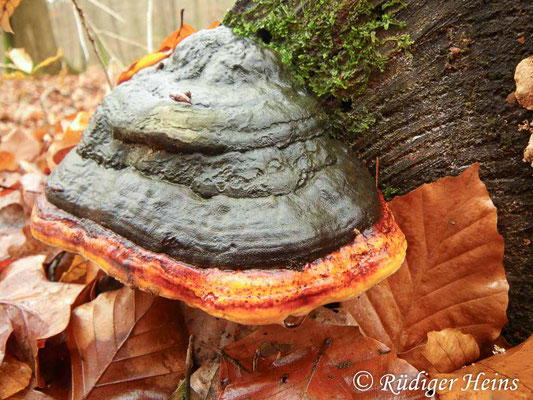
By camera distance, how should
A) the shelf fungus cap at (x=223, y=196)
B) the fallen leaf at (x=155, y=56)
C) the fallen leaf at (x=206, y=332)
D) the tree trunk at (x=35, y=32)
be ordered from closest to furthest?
1. the shelf fungus cap at (x=223, y=196)
2. the fallen leaf at (x=206, y=332)
3. the fallen leaf at (x=155, y=56)
4. the tree trunk at (x=35, y=32)

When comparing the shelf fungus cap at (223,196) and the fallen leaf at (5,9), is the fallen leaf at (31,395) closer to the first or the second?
the shelf fungus cap at (223,196)

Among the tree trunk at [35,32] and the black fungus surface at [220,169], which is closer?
the black fungus surface at [220,169]

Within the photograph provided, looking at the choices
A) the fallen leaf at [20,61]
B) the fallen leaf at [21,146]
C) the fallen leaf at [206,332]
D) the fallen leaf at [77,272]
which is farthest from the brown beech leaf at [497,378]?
the fallen leaf at [20,61]

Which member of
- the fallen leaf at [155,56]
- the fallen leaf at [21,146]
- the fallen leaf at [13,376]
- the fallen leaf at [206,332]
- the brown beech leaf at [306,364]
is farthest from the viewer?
the fallen leaf at [21,146]

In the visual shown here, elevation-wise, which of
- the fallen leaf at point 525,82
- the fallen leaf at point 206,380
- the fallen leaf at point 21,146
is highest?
the fallen leaf at point 525,82

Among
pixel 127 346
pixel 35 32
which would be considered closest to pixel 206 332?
pixel 127 346

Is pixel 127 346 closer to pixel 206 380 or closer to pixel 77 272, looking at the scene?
pixel 206 380

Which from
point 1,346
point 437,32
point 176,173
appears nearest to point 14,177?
point 1,346
